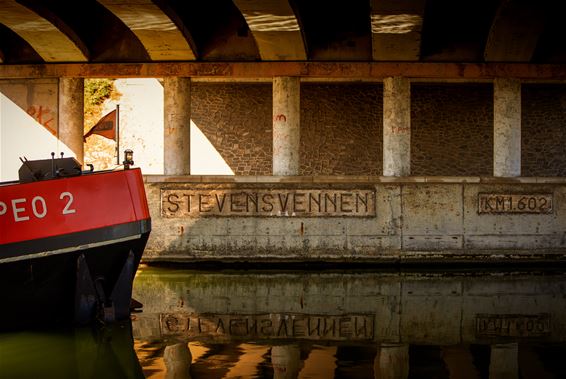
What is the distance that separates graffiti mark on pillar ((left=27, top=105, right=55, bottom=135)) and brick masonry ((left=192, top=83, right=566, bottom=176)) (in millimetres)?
4964

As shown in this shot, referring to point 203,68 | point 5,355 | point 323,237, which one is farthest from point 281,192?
point 5,355

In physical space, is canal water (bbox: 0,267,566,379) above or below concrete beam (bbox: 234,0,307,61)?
below

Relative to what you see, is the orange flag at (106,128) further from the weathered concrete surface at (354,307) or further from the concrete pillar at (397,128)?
the concrete pillar at (397,128)

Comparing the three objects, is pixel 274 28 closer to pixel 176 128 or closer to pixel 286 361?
pixel 176 128

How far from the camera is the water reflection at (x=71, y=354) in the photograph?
22.1 ft

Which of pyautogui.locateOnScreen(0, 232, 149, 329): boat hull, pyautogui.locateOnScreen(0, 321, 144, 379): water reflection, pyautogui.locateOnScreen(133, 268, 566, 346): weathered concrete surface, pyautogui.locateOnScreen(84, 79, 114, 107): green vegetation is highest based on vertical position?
pyautogui.locateOnScreen(84, 79, 114, 107): green vegetation

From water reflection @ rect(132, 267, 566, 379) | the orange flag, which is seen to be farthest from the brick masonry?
water reflection @ rect(132, 267, 566, 379)

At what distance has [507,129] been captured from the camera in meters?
13.3

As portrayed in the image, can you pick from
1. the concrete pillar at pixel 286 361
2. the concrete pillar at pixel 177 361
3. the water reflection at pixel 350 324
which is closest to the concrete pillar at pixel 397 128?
the water reflection at pixel 350 324

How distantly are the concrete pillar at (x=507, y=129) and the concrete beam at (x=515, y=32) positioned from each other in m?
0.39

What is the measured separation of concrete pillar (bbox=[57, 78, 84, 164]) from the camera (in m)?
13.9

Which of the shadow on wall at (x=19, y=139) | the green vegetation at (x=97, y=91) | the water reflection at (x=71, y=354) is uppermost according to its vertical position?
the green vegetation at (x=97, y=91)

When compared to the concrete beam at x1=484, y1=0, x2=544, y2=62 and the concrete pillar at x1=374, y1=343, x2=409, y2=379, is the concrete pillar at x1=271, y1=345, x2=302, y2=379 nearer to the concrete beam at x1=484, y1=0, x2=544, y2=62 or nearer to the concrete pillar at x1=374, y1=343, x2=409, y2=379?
the concrete pillar at x1=374, y1=343, x2=409, y2=379

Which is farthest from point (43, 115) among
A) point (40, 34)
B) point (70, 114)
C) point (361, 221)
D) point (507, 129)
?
point (507, 129)
